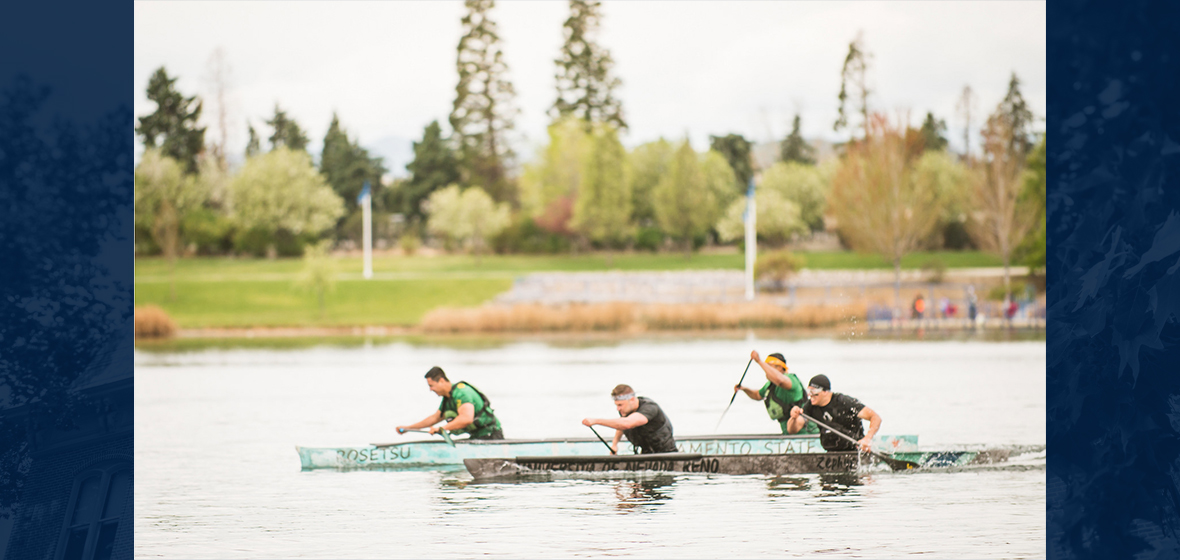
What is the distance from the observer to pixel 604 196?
53000 mm

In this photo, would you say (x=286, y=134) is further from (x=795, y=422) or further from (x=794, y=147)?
(x=795, y=422)

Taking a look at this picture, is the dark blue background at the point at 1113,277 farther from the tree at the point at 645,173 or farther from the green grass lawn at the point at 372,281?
the tree at the point at 645,173

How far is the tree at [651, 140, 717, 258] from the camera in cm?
5316

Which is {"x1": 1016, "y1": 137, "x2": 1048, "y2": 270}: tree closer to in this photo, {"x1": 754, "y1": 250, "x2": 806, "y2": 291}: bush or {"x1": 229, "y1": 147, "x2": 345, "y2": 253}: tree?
{"x1": 754, "y1": 250, "x2": 806, "y2": 291}: bush

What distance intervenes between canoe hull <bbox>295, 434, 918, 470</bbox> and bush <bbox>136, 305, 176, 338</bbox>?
2615 cm

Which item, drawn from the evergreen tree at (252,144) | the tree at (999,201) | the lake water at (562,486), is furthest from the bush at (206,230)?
the tree at (999,201)

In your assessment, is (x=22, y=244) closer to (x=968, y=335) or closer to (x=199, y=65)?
(x=968, y=335)

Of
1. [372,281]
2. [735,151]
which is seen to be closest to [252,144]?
[372,281]

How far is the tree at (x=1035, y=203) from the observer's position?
41906 millimetres

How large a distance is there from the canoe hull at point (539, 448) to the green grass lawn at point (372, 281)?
25413mm

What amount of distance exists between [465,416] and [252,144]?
162 feet

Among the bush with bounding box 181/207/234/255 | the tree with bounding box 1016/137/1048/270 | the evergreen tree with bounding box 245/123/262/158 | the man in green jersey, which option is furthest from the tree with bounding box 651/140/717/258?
the man in green jersey

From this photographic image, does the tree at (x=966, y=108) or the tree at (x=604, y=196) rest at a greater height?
the tree at (x=966, y=108)

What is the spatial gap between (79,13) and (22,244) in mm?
2442
